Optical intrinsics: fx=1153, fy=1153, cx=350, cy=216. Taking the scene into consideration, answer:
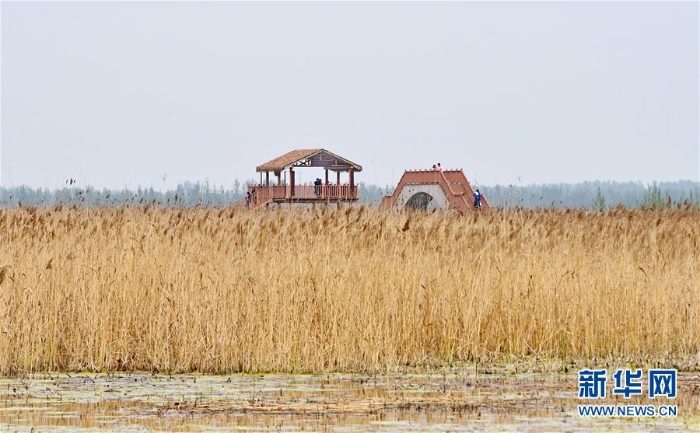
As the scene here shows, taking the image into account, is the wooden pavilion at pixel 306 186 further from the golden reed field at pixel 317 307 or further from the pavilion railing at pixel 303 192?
the golden reed field at pixel 317 307

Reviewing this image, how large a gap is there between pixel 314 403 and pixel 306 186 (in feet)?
140

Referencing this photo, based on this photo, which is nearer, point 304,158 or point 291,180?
point 291,180

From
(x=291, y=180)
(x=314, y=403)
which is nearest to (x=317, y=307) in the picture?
(x=314, y=403)

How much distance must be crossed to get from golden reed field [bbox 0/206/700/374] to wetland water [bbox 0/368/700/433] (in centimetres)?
43

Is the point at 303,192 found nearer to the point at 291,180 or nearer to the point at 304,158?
the point at 291,180

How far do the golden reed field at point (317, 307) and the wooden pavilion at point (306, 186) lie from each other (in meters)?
35.5

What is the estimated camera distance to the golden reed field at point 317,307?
10.1 m

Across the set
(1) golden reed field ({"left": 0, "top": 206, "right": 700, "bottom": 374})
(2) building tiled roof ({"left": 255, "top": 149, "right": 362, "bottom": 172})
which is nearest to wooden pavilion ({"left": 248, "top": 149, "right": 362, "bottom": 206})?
(2) building tiled roof ({"left": 255, "top": 149, "right": 362, "bottom": 172})

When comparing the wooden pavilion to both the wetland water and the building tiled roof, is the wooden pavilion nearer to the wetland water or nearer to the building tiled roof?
the building tiled roof

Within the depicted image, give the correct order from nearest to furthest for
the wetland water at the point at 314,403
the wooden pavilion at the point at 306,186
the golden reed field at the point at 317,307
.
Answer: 1. the wetland water at the point at 314,403
2. the golden reed field at the point at 317,307
3. the wooden pavilion at the point at 306,186

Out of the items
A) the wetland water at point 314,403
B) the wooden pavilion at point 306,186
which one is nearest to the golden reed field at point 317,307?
the wetland water at point 314,403

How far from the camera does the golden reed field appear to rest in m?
10.1

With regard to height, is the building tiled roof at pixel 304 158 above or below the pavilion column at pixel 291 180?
above

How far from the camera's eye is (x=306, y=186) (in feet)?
167
